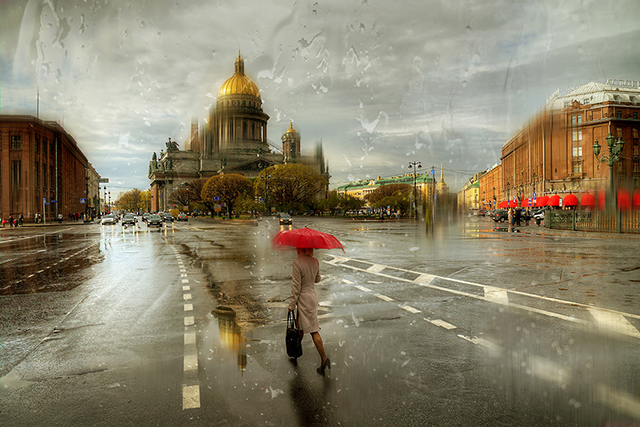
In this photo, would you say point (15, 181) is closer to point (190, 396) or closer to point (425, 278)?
point (425, 278)

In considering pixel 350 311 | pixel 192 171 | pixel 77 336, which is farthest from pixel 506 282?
pixel 192 171

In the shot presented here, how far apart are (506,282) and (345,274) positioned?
13.0ft

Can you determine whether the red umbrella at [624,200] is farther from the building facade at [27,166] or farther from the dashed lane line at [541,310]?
the building facade at [27,166]

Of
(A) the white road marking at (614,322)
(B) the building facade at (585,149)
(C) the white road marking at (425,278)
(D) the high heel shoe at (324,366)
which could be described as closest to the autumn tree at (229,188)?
(B) the building facade at (585,149)

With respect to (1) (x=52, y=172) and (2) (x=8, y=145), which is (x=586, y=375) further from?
(1) (x=52, y=172)

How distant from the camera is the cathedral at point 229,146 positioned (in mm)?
123375

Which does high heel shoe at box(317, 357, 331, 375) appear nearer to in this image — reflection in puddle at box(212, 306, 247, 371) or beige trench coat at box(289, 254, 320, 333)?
beige trench coat at box(289, 254, 320, 333)

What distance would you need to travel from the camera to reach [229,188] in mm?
86688

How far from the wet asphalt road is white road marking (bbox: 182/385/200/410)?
0.06ft

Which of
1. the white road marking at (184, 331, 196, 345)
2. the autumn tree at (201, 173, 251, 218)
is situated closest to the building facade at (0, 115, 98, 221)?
the autumn tree at (201, 173, 251, 218)

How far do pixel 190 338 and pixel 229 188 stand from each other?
271 ft

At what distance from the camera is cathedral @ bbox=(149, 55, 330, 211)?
4857 inches

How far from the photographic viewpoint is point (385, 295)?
8914mm

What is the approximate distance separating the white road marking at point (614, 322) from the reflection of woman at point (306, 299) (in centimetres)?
431
